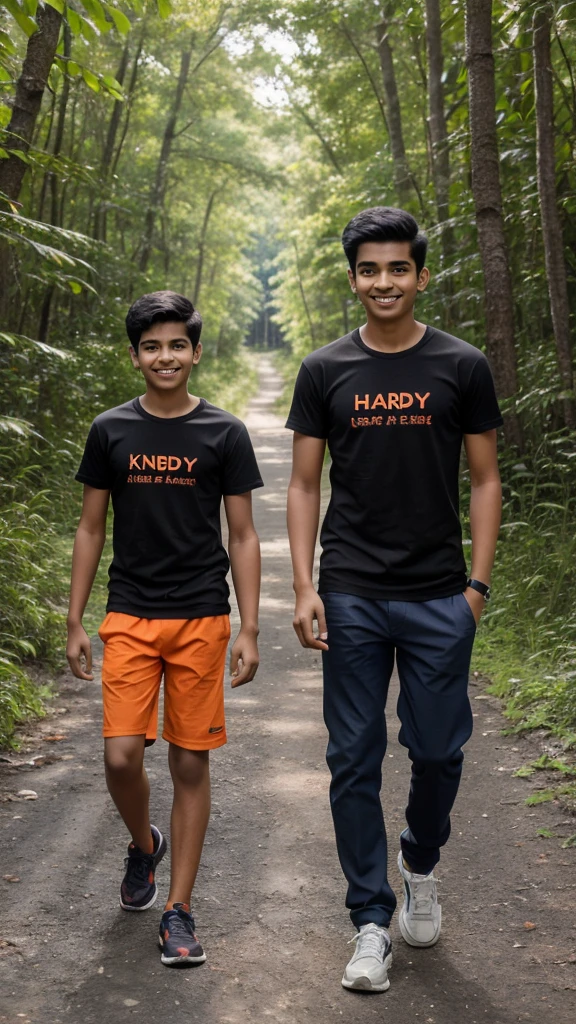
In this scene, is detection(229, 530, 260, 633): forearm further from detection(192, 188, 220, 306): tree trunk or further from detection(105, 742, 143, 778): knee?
detection(192, 188, 220, 306): tree trunk

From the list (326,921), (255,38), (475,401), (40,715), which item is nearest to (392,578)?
(475,401)

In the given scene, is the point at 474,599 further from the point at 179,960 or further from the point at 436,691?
the point at 179,960

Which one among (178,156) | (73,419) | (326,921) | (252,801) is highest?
(178,156)

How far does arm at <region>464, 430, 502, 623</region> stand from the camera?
3484 mm

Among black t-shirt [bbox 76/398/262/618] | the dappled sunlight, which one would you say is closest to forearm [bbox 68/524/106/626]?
black t-shirt [bbox 76/398/262/618]

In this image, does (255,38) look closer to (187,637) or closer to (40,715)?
(40,715)

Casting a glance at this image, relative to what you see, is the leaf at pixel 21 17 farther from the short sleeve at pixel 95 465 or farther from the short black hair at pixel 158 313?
the short sleeve at pixel 95 465

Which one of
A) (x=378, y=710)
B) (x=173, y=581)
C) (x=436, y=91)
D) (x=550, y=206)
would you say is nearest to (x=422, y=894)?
(x=378, y=710)

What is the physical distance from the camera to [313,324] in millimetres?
46031

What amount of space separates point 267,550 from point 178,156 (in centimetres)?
1954

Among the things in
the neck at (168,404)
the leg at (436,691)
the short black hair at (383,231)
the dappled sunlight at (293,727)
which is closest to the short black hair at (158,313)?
the neck at (168,404)

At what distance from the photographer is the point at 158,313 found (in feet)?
11.8

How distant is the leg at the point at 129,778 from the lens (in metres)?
3.54

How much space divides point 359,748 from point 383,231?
1.62 meters
